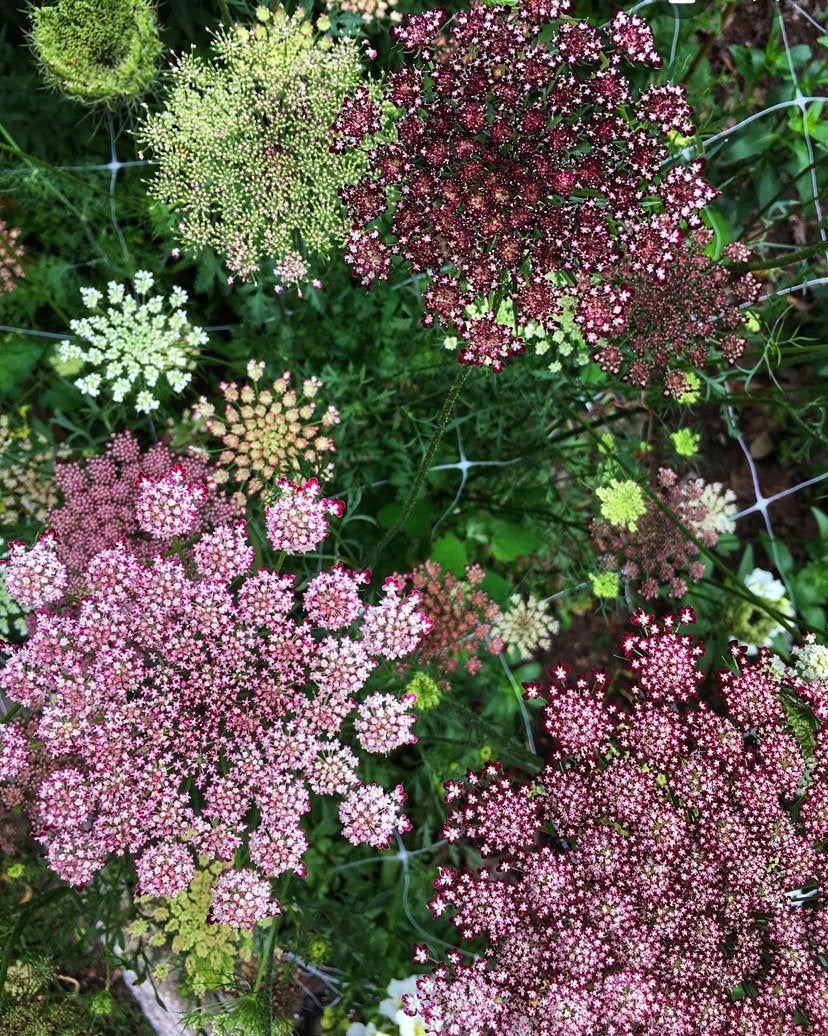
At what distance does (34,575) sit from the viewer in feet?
11.5

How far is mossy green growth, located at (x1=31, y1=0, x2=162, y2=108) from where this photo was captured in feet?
12.6

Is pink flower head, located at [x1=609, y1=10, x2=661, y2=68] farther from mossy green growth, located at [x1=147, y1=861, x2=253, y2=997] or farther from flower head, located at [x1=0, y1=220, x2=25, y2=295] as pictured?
mossy green growth, located at [x1=147, y1=861, x2=253, y2=997]

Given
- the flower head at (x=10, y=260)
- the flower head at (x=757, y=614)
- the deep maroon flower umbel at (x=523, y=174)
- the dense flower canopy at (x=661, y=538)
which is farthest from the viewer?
the flower head at (x=757, y=614)

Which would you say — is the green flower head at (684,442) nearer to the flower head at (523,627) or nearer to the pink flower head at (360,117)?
the flower head at (523,627)

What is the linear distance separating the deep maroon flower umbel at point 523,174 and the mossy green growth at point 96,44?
145 cm

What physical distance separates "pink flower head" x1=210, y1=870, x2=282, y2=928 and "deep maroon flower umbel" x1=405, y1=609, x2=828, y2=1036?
2.65 feet

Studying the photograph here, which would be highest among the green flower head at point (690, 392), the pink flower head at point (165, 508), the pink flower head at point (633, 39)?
the pink flower head at point (633, 39)

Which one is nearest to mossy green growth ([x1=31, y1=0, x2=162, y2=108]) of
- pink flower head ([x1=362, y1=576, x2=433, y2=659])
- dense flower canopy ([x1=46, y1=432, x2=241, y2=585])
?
dense flower canopy ([x1=46, y1=432, x2=241, y2=585])

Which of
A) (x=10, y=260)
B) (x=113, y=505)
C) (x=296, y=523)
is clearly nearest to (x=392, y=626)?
(x=296, y=523)

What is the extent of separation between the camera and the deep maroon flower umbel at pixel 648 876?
357cm

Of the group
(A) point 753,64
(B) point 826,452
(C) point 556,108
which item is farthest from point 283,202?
(B) point 826,452

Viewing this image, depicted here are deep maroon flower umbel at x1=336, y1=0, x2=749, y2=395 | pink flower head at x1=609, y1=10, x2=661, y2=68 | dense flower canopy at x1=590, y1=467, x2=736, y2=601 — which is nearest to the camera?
deep maroon flower umbel at x1=336, y1=0, x2=749, y2=395

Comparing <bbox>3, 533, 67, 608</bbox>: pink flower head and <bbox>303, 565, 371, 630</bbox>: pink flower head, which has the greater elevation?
<bbox>303, 565, 371, 630</bbox>: pink flower head

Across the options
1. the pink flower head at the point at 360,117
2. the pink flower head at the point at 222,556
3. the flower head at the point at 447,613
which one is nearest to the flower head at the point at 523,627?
the flower head at the point at 447,613
